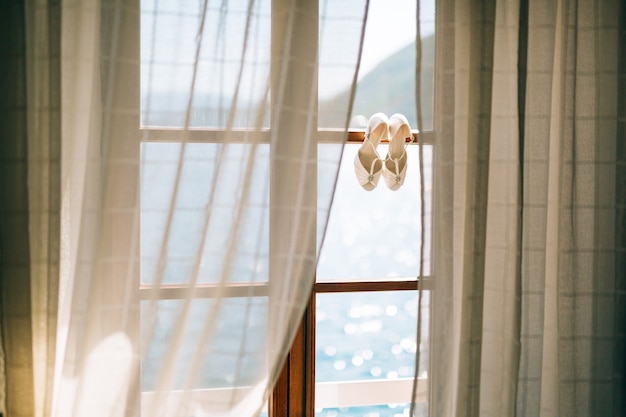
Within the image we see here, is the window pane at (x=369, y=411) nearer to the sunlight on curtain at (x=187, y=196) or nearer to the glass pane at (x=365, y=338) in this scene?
the glass pane at (x=365, y=338)

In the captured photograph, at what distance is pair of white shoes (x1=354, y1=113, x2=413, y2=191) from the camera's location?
2.02m

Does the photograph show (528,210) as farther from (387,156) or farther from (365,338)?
(365,338)

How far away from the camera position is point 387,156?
2049mm

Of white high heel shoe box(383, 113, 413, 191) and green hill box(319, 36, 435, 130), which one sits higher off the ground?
green hill box(319, 36, 435, 130)

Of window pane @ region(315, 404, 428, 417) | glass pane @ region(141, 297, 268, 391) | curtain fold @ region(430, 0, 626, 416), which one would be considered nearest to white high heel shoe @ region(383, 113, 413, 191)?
curtain fold @ region(430, 0, 626, 416)

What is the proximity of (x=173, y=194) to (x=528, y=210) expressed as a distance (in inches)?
43.5

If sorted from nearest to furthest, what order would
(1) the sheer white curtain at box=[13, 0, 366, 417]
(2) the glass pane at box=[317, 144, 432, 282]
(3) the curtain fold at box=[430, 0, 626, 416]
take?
(1) the sheer white curtain at box=[13, 0, 366, 417] → (3) the curtain fold at box=[430, 0, 626, 416] → (2) the glass pane at box=[317, 144, 432, 282]

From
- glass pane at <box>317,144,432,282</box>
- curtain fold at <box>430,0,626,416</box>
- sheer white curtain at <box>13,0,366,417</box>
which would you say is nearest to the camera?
sheer white curtain at <box>13,0,366,417</box>

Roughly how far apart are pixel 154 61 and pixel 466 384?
1362mm

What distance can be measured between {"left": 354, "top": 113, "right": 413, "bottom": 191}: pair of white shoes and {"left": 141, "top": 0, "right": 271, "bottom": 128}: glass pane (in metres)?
0.37

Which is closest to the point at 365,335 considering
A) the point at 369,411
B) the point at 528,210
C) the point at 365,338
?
the point at 365,338

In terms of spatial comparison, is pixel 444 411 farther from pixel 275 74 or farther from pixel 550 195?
pixel 275 74

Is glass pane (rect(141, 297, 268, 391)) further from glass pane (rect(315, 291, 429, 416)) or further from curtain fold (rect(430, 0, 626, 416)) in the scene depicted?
curtain fold (rect(430, 0, 626, 416))

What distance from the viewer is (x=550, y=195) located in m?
2.01
